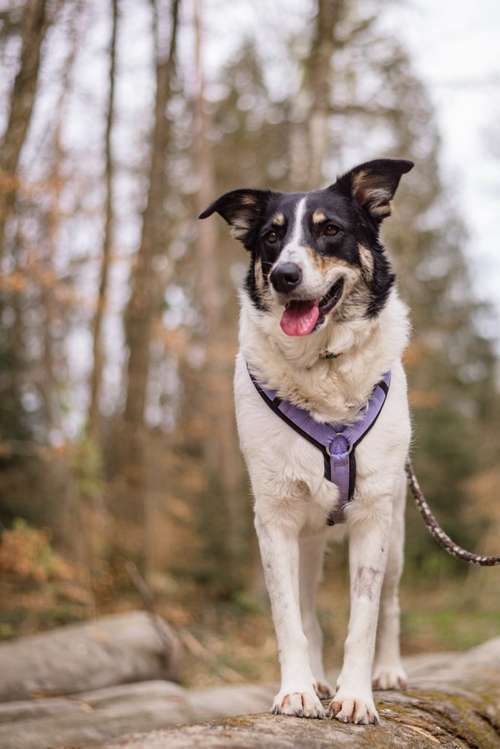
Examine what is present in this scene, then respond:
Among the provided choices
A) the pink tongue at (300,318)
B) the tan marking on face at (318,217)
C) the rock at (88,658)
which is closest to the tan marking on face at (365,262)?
the tan marking on face at (318,217)

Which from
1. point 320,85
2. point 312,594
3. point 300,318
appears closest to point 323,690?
point 312,594

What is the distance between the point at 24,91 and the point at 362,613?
6.68 m

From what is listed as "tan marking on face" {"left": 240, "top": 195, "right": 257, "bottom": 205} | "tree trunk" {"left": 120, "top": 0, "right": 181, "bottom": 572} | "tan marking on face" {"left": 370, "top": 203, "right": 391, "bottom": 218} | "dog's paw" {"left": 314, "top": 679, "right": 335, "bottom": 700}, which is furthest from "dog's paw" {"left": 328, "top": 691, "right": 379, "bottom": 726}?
"tree trunk" {"left": 120, "top": 0, "right": 181, "bottom": 572}

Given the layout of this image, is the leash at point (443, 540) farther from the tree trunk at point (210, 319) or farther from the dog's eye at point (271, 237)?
the tree trunk at point (210, 319)

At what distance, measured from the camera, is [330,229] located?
3945mm

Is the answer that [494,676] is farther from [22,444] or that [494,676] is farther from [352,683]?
[22,444]

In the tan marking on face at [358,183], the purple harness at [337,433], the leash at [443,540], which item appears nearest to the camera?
the purple harness at [337,433]

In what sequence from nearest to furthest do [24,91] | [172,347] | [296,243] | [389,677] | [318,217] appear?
[296,243], [318,217], [389,677], [24,91], [172,347]

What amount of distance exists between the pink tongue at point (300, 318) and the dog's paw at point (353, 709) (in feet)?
5.19

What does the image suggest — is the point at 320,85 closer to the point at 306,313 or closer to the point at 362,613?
the point at 306,313

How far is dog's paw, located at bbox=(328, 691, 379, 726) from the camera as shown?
327cm

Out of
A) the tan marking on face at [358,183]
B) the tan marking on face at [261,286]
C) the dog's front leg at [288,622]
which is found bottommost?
the dog's front leg at [288,622]

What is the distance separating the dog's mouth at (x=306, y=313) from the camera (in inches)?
147

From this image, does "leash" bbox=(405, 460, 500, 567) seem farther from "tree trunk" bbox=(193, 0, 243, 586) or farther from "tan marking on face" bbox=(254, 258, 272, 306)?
"tree trunk" bbox=(193, 0, 243, 586)
